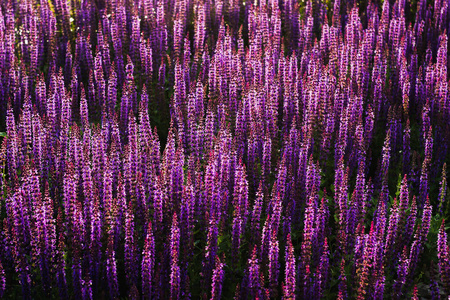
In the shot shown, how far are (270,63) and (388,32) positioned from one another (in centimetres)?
293

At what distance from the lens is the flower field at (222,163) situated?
4793mm

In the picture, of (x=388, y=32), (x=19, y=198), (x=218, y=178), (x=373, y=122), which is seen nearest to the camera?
(x=19, y=198)

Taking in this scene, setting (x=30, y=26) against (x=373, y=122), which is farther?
(x=30, y=26)

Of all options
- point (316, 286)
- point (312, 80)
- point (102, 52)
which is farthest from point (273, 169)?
point (102, 52)

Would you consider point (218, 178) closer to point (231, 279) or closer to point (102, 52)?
point (231, 279)

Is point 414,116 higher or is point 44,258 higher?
point 414,116

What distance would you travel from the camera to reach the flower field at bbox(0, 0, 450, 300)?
189 inches

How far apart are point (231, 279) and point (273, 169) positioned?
1.56m

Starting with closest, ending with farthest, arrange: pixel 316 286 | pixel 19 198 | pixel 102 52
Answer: pixel 316 286 → pixel 19 198 → pixel 102 52

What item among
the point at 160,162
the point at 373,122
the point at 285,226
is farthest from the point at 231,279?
the point at 373,122

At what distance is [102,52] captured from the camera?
8594 millimetres

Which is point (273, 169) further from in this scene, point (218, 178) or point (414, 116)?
point (414, 116)

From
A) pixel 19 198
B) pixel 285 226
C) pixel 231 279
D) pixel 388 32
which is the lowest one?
pixel 231 279

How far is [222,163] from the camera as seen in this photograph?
5.65 metres
